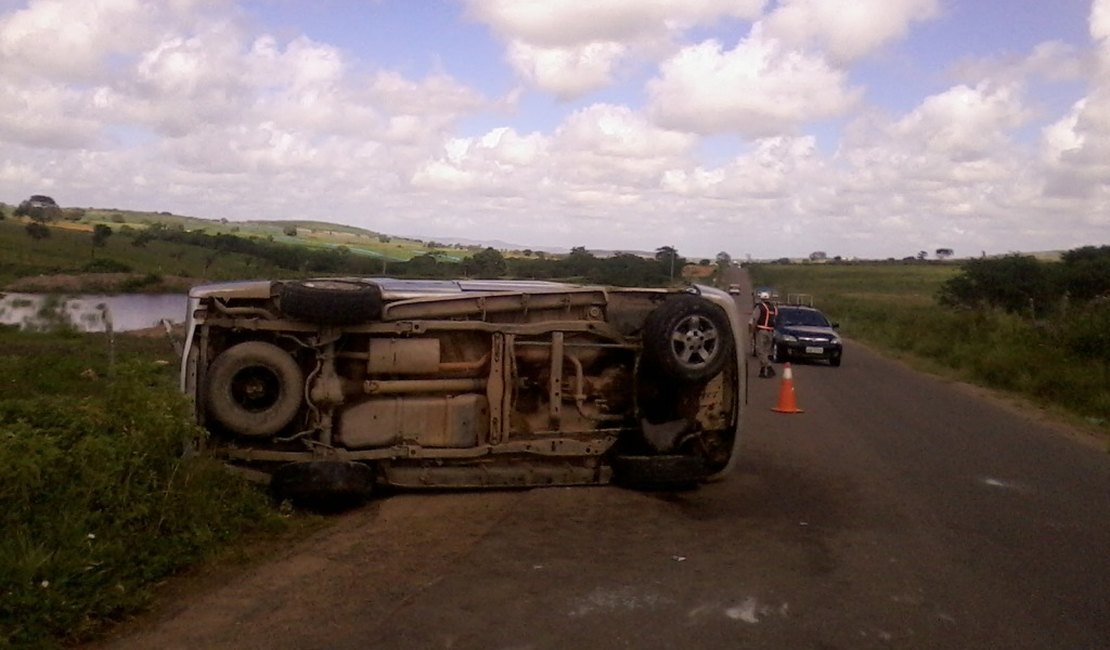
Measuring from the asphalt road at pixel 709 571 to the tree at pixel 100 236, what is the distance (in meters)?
34.6

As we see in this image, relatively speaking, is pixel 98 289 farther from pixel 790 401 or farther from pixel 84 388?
pixel 790 401

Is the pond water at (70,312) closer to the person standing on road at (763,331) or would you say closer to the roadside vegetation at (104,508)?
the person standing on road at (763,331)

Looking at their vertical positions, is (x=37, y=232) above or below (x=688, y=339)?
above

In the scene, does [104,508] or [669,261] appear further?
[669,261]

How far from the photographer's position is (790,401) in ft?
51.8

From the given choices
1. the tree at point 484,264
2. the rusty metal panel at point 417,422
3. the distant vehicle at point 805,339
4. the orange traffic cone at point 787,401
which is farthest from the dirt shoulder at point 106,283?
the rusty metal panel at point 417,422

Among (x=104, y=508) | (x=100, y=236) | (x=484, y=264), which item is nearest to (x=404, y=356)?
(x=104, y=508)

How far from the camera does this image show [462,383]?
29.2 feet

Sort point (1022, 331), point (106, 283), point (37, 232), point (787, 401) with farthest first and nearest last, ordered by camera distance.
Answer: point (37, 232) < point (106, 283) < point (1022, 331) < point (787, 401)

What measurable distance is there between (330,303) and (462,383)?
1.36m

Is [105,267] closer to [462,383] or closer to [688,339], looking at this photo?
[462,383]

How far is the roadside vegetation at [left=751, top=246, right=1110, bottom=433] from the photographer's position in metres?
20.0

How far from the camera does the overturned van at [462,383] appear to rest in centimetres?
838

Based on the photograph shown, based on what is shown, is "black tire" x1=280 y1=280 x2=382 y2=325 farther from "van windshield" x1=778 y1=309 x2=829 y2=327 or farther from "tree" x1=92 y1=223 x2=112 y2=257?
"tree" x1=92 y1=223 x2=112 y2=257
